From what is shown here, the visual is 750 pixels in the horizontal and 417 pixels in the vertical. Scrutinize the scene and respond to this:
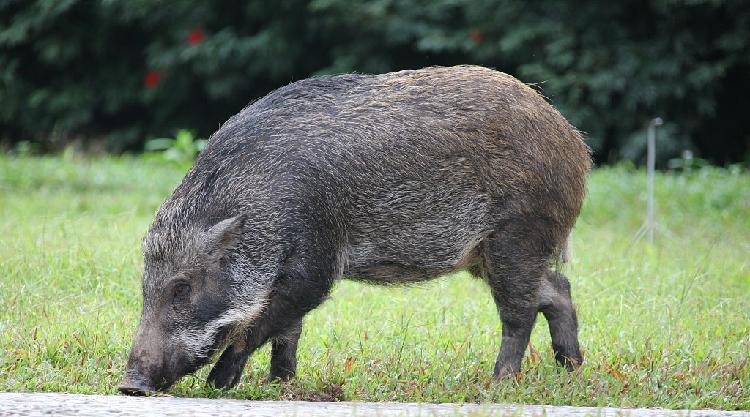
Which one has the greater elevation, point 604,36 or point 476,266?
point 604,36

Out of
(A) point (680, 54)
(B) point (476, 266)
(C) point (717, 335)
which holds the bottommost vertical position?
(C) point (717, 335)

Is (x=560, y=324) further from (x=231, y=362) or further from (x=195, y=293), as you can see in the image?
(x=195, y=293)

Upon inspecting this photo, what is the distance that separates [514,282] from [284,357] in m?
1.11

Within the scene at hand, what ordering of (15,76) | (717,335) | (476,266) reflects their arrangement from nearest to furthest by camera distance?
(476,266), (717,335), (15,76)

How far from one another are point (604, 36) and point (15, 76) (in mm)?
8292

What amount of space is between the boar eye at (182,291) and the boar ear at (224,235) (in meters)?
0.17

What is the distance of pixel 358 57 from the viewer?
15.7 m

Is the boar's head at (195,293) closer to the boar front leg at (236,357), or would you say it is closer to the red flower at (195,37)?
the boar front leg at (236,357)

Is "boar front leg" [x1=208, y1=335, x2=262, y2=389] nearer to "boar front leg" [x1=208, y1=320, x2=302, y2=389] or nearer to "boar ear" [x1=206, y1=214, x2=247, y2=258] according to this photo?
"boar front leg" [x1=208, y1=320, x2=302, y2=389]

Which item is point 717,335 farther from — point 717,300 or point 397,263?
point 397,263

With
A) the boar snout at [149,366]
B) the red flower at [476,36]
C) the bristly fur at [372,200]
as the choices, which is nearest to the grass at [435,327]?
the boar snout at [149,366]

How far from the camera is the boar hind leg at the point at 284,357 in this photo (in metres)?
5.57

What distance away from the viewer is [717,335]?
6656mm

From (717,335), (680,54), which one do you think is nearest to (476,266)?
(717,335)
